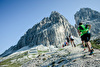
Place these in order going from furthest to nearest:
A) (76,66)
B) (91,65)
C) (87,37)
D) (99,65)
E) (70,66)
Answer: (87,37), (70,66), (76,66), (91,65), (99,65)

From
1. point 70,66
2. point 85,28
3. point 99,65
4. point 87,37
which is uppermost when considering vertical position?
point 85,28

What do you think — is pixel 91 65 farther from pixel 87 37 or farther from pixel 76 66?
pixel 87 37

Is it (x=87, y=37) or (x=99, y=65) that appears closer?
(x=99, y=65)

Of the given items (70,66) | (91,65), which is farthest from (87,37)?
(70,66)

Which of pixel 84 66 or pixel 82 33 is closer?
pixel 84 66

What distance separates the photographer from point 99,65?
678 cm

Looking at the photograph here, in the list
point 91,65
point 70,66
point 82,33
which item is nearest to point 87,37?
point 82,33

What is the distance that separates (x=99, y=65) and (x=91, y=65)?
783 mm

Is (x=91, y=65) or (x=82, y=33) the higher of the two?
(x=82, y=33)

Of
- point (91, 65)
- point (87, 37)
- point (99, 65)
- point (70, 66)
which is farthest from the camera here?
point (87, 37)

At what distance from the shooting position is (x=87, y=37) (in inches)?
379

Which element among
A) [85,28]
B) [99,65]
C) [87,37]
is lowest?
[99,65]

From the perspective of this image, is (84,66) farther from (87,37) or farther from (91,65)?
(87,37)

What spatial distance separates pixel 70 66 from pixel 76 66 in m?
0.80
